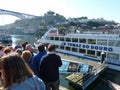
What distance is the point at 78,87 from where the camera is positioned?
14602mm

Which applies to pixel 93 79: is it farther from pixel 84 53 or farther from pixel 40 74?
pixel 40 74

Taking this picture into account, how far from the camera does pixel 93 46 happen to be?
2330 cm

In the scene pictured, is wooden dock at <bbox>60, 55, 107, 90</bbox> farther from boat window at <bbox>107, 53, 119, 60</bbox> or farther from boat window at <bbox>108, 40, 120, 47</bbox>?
boat window at <bbox>108, 40, 120, 47</bbox>

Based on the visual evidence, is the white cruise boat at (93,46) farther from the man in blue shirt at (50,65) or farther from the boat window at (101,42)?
the man in blue shirt at (50,65)

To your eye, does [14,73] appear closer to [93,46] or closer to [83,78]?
[83,78]

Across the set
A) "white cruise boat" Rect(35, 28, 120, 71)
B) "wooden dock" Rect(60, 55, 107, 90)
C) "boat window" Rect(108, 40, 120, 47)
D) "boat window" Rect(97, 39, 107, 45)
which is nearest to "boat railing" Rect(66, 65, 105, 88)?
"wooden dock" Rect(60, 55, 107, 90)

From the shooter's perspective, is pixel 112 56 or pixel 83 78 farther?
pixel 112 56

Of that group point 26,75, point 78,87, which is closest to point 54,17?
point 78,87

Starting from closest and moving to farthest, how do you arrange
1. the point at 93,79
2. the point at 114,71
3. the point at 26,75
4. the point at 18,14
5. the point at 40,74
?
1. the point at 26,75
2. the point at 40,74
3. the point at 93,79
4. the point at 114,71
5. the point at 18,14

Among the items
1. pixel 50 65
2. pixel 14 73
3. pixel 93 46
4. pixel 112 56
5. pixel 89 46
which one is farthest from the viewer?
pixel 89 46

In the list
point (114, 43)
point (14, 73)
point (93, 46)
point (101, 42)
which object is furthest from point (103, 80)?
point (14, 73)

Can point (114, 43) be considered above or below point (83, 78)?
above

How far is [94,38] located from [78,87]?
993 cm

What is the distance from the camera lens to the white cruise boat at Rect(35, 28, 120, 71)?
21.1 meters
